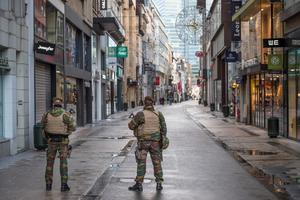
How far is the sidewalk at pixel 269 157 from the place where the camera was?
12.6 metres

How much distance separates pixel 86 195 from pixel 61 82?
17.6m

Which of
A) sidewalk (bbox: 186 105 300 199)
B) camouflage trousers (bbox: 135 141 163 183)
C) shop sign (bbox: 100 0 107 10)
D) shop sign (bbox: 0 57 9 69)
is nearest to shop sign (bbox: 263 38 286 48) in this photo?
sidewalk (bbox: 186 105 300 199)

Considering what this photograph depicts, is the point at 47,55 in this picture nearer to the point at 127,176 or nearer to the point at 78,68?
the point at 78,68

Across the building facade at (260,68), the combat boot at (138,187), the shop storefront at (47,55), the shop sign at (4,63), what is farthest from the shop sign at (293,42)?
the combat boot at (138,187)

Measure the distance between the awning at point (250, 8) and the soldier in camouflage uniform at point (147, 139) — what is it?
1812 centimetres

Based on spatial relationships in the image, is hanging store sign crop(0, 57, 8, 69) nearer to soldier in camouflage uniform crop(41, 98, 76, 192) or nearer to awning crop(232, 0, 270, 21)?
soldier in camouflage uniform crop(41, 98, 76, 192)

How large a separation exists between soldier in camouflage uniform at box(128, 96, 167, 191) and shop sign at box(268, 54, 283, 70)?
539 inches

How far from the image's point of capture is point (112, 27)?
4481 cm

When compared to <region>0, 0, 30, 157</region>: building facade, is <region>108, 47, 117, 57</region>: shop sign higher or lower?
higher

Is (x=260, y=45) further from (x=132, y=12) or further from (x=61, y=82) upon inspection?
(x=132, y=12)

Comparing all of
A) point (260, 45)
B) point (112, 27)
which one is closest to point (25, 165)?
point (260, 45)

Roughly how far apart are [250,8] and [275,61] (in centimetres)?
681

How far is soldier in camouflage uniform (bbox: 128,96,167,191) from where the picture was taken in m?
11.3

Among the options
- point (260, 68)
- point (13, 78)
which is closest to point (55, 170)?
point (13, 78)
